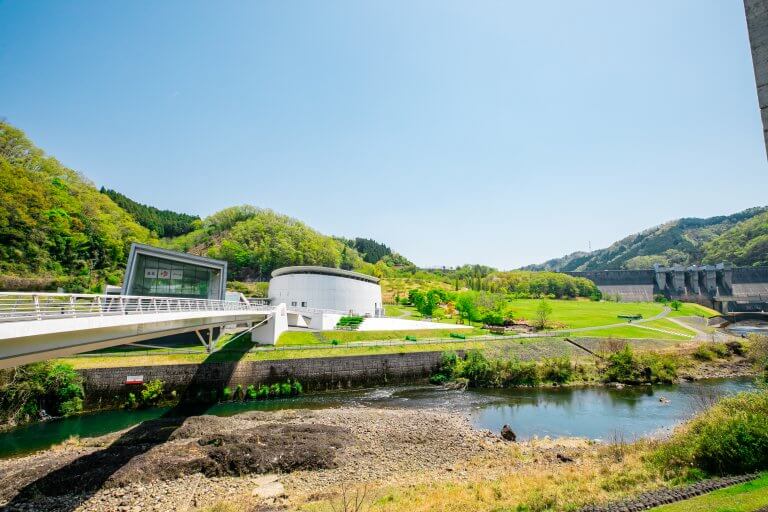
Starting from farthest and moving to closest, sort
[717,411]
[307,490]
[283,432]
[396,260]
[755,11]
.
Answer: [396,260] → [283,432] → [717,411] → [307,490] → [755,11]

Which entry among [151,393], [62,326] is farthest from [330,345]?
[62,326]

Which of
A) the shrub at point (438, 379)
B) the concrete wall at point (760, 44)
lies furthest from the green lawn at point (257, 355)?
the concrete wall at point (760, 44)

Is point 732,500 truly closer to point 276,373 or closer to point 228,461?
point 228,461

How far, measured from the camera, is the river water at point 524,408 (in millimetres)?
19469

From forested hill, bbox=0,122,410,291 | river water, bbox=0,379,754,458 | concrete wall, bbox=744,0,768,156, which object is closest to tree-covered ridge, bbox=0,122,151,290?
forested hill, bbox=0,122,410,291

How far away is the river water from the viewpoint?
19.5m

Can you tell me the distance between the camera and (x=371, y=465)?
15117mm

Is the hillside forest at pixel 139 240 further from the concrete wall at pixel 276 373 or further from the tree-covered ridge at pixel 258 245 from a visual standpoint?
the concrete wall at pixel 276 373

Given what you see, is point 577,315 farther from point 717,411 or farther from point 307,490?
point 307,490

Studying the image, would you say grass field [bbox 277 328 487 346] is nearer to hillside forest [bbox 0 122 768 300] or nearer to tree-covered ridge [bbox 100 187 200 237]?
hillside forest [bbox 0 122 768 300]

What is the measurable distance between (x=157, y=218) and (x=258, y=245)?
154ft

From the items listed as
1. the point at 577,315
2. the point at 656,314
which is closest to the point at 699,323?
the point at 656,314

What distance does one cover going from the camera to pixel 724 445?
1068 cm

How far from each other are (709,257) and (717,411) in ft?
542
